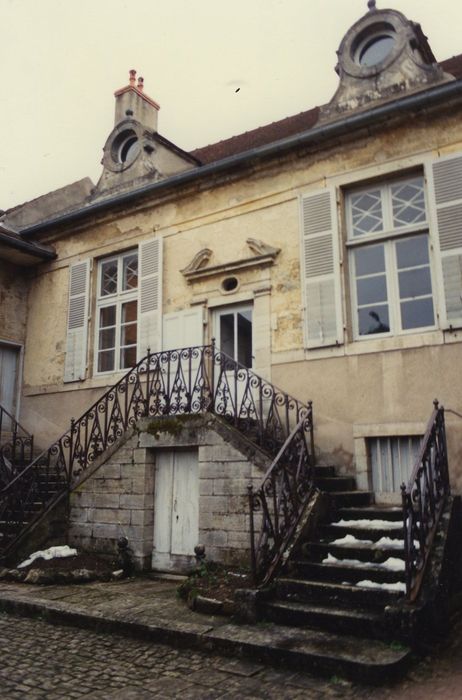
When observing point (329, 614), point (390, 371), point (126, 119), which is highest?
point (126, 119)

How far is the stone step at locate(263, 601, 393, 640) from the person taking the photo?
4312 mm

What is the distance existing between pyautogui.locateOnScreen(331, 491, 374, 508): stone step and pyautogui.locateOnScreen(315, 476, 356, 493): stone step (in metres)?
0.16

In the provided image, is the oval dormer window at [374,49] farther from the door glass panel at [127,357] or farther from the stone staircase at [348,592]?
the stone staircase at [348,592]

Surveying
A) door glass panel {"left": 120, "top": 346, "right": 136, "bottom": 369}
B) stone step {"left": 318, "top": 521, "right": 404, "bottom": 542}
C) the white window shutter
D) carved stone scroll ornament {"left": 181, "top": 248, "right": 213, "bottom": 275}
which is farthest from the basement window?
door glass panel {"left": 120, "top": 346, "right": 136, "bottom": 369}

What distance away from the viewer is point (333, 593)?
4.88 m

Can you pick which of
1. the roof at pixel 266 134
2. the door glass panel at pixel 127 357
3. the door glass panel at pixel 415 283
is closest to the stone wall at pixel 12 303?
the door glass panel at pixel 127 357

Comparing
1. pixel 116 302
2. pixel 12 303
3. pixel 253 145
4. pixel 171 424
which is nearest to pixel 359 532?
pixel 171 424

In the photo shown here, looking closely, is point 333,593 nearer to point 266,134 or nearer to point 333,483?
point 333,483

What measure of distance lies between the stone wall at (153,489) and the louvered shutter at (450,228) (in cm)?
290

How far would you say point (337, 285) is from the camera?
7949mm

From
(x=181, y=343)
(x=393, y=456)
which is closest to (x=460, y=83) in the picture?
(x=393, y=456)

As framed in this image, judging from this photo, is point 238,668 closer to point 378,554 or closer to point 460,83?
point 378,554

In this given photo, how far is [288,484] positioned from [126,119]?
327 inches

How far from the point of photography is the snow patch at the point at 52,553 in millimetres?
7491
